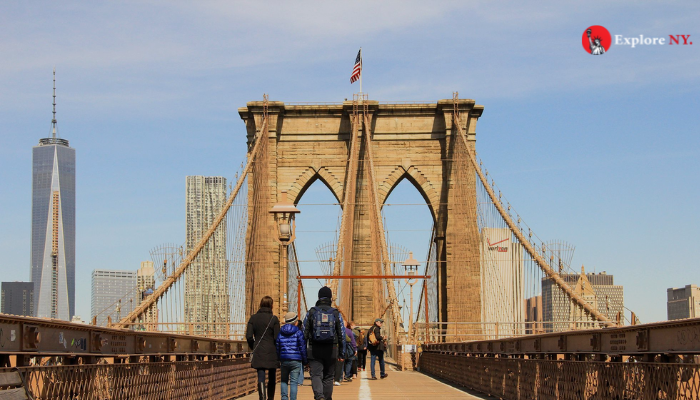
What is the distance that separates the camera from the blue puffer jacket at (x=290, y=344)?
10148 mm

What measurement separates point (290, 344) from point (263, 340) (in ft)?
1.36

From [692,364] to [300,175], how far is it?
32.8 meters

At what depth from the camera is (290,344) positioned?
33.3ft

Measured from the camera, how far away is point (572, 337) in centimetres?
912

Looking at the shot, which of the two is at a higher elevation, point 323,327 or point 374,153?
point 374,153

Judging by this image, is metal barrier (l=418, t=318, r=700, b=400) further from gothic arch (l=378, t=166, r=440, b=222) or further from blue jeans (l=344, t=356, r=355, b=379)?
gothic arch (l=378, t=166, r=440, b=222)

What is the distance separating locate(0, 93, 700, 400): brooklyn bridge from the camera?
23.3 feet

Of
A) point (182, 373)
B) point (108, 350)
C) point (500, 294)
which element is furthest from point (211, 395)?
point (500, 294)

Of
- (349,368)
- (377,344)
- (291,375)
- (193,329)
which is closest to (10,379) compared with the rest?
(291,375)

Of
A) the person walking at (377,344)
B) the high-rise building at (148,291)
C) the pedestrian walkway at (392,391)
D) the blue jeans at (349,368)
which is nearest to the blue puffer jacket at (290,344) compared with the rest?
the pedestrian walkway at (392,391)

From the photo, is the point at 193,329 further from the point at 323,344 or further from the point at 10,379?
the point at 10,379

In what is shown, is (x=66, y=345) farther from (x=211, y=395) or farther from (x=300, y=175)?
(x=300, y=175)

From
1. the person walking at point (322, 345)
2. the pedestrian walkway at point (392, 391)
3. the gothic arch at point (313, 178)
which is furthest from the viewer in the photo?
the gothic arch at point (313, 178)

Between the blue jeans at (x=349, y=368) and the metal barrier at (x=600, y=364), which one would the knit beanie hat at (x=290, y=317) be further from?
the blue jeans at (x=349, y=368)
